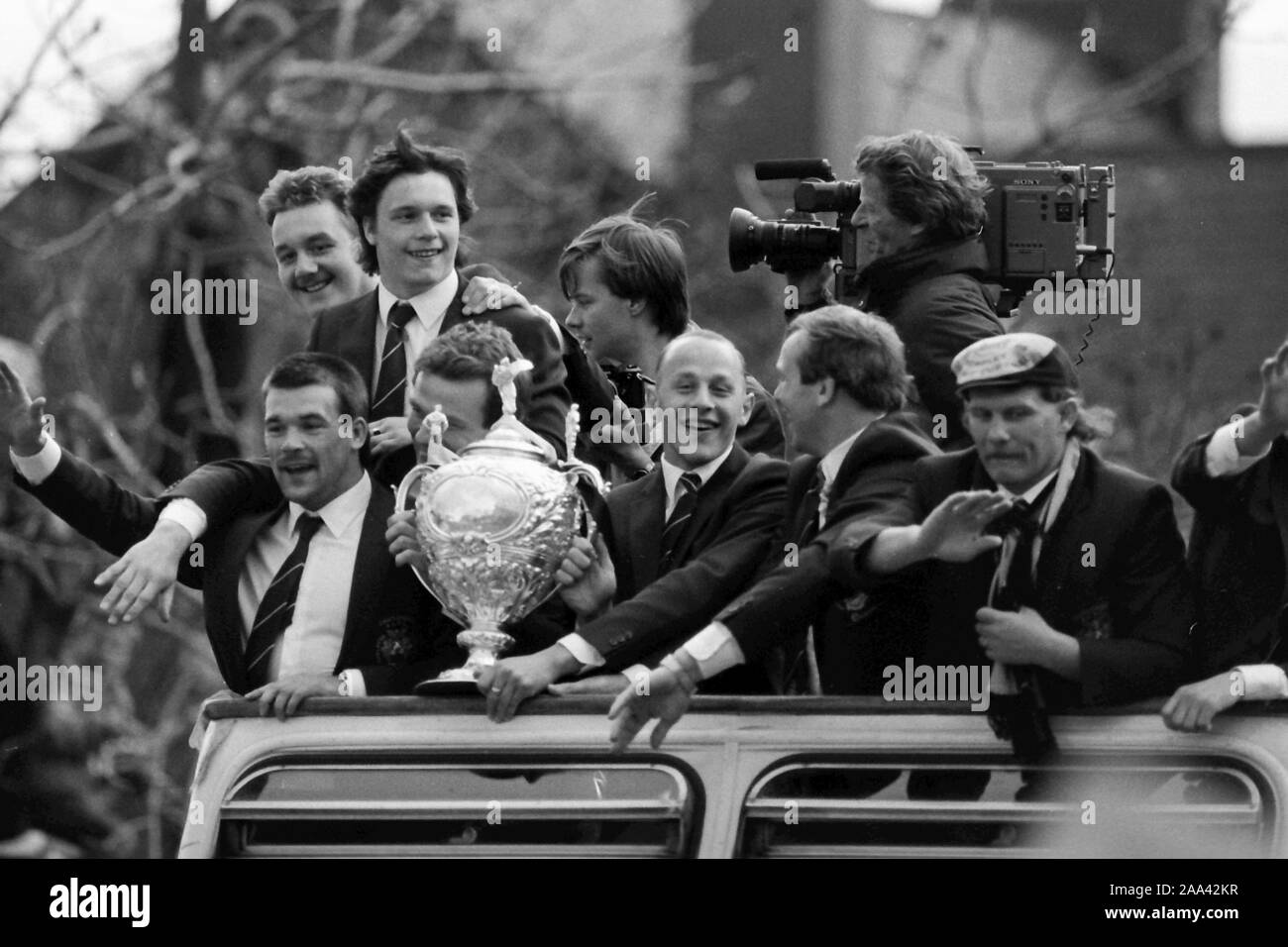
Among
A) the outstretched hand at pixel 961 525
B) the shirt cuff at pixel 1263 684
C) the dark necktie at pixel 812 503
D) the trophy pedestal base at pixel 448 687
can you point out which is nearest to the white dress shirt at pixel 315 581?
the trophy pedestal base at pixel 448 687

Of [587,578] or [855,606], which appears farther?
[587,578]

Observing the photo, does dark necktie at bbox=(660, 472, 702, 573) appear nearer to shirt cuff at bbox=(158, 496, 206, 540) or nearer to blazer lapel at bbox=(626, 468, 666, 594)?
blazer lapel at bbox=(626, 468, 666, 594)

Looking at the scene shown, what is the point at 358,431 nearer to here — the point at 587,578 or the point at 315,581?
the point at 315,581

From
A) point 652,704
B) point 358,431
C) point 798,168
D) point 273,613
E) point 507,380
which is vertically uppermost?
point 798,168

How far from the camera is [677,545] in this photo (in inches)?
227

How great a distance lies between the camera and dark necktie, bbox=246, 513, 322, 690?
585 centimetres

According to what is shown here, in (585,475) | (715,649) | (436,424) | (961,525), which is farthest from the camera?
(585,475)

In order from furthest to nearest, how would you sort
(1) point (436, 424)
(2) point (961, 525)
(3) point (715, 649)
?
(1) point (436, 424)
(3) point (715, 649)
(2) point (961, 525)

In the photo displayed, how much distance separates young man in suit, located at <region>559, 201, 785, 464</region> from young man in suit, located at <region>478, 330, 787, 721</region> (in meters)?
0.30

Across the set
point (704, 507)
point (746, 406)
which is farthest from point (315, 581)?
point (746, 406)

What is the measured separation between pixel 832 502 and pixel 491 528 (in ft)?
2.07

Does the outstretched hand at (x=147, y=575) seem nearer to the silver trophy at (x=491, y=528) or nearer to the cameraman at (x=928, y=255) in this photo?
the silver trophy at (x=491, y=528)

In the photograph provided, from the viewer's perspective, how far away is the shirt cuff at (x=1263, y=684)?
5242 mm
